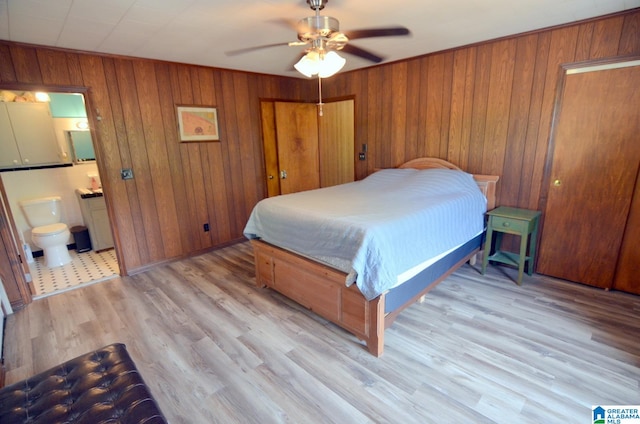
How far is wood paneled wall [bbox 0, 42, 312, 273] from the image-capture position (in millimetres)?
3037

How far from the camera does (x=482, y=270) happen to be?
3172mm

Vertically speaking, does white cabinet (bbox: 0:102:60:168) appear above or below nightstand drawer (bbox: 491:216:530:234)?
above

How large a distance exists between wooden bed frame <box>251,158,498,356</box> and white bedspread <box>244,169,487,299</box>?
105 mm

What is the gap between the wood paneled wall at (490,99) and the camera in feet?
8.75

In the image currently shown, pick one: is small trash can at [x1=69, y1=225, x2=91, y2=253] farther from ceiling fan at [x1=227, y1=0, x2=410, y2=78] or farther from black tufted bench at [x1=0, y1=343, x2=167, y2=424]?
ceiling fan at [x1=227, y1=0, x2=410, y2=78]

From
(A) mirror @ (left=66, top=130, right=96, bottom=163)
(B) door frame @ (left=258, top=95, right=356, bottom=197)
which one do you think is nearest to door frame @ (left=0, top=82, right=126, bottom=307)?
(A) mirror @ (left=66, top=130, right=96, bottom=163)

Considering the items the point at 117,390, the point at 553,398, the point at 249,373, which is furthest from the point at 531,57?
the point at 117,390

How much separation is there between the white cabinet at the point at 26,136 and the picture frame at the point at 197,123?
200cm

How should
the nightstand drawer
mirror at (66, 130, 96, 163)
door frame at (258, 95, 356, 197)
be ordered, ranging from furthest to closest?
1. door frame at (258, 95, 356, 197)
2. mirror at (66, 130, 96, 163)
3. the nightstand drawer

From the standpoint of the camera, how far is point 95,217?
425cm

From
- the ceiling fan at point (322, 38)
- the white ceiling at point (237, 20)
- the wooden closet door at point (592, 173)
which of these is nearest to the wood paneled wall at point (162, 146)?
the white ceiling at point (237, 20)

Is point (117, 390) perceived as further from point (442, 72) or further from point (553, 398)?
point (442, 72)

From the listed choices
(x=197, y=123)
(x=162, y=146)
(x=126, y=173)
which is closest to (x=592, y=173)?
(x=197, y=123)

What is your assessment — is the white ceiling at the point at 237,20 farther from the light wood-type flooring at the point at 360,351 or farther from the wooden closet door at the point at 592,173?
the light wood-type flooring at the point at 360,351
